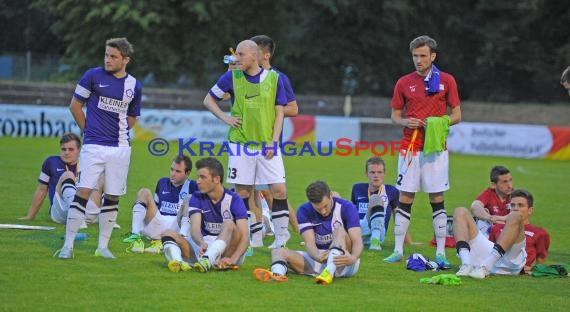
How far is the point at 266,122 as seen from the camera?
11.0 meters

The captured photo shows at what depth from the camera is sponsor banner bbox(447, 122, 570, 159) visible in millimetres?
31469

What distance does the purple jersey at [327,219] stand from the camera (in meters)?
9.59

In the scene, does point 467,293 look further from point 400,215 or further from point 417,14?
point 417,14

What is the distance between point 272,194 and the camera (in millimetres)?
11227

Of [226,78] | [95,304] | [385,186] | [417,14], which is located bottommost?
[95,304]

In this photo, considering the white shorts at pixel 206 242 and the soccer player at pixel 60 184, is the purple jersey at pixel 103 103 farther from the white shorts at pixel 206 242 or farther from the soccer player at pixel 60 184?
the soccer player at pixel 60 184

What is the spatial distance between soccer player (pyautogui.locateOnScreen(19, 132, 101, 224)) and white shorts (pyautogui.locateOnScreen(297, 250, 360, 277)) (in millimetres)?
4129

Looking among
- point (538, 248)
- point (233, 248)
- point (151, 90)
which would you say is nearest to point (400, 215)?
point (538, 248)

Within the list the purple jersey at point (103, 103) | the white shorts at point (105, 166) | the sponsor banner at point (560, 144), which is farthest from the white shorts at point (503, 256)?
the sponsor banner at point (560, 144)

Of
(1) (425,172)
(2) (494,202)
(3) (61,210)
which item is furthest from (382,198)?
(3) (61,210)

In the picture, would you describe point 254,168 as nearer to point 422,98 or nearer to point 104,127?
point 104,127

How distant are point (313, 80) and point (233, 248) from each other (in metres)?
34.3

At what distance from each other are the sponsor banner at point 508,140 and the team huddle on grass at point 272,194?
65.1 feet

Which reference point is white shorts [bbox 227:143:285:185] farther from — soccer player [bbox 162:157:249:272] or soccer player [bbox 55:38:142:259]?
soccer player [bbox 55:38:142:259]
